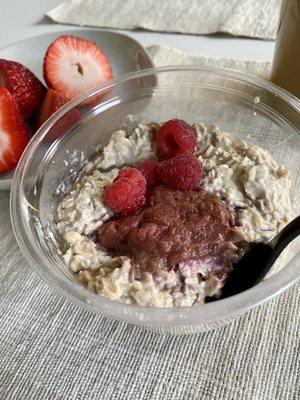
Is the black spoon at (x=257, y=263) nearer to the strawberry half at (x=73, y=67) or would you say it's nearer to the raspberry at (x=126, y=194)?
the raspberry at (x=126, y=194)

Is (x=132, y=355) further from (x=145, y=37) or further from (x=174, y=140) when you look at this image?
(x=145, y=37)

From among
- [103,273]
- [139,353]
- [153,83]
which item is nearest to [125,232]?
[103,273]

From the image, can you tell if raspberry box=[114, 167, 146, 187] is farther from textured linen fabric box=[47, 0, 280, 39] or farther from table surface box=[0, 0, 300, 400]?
textured linen fabric box=[47, 0, 280, 39]

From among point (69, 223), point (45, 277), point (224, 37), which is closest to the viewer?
point (45, 277)

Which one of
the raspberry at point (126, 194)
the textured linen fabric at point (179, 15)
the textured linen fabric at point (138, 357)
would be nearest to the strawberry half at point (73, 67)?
the textured linen fabric at point (179, 15)

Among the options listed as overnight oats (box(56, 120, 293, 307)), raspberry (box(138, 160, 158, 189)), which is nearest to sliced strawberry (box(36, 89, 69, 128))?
overnight oats (box(56, 120, 293, 307))

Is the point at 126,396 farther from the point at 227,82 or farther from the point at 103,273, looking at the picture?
the point at 227,82
